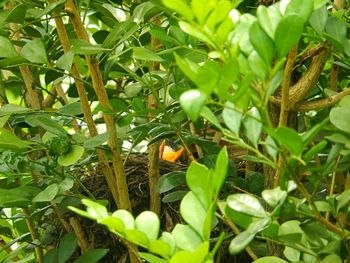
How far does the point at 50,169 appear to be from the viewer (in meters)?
0.85

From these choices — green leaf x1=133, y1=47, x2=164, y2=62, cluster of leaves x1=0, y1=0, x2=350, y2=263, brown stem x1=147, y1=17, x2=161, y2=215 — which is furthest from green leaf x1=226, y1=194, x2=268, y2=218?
brown stem x1=147, y1=17, x2=161, y2=215

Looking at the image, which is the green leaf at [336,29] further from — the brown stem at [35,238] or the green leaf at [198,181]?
the brown stem at [35,238]

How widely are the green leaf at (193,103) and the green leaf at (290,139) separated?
0.21 feet

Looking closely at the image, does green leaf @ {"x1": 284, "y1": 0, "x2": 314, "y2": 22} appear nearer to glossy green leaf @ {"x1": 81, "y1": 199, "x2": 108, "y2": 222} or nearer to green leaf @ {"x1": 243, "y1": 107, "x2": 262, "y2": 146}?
green leaf @ {"x1": 243, "y1": 107, "x2": 262, "y2": 146}

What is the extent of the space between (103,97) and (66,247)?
0.22 m

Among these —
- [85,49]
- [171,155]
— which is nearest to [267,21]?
[85,49]

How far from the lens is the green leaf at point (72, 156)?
789 mm

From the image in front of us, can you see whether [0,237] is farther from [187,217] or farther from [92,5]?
[187,217]

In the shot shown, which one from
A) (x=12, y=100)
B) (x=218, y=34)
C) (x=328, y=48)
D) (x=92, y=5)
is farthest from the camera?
(x=12, y=100)

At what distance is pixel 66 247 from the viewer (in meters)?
0.92

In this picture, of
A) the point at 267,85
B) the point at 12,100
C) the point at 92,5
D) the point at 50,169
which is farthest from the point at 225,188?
the point at 12,100

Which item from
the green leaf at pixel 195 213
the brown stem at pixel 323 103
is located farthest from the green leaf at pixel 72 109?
the green leaf at pixel 195 213

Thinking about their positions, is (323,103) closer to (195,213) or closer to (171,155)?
(195,213)

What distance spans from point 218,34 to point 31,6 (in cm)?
43
